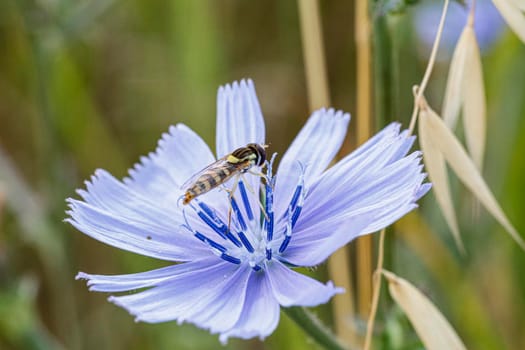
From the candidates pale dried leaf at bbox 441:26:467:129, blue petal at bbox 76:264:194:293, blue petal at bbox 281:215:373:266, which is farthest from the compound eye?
pale dried leaf at bbox 441:26:467:129

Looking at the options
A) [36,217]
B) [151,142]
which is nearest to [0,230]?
[36,217]

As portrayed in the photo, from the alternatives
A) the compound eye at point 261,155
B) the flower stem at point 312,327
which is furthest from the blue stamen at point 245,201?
the flower stem at point 312,327

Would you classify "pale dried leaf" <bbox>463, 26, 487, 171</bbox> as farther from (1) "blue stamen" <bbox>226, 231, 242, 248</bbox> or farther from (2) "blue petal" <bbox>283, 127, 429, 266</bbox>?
(1) "blue stamen" <bbox>226, 231, 242, 248</bbox>

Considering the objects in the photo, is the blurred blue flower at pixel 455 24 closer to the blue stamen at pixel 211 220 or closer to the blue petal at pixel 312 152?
the blue petal at pixel 312 152

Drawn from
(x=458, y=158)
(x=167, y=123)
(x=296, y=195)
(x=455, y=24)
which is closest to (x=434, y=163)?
(x=458, y=158)

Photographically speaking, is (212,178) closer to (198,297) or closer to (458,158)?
(198,297)

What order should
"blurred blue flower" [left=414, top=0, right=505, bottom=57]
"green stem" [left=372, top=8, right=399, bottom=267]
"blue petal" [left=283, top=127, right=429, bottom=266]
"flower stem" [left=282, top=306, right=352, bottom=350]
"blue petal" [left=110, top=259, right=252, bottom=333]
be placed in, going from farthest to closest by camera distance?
"blurred blue flower" [left=414, top=0, right=505, bottom=57], "green stem" [left=372, top=8, right=399, bottom=267], "flower stem" [left=282, top=306, right=352, bottom=350], "blue petal" [left=283, top=127, right=429, bottom=266], "blue petal" [left=110, top=259, right=252, bottom=333]

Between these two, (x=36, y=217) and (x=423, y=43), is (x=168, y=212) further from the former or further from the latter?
(x=423, y=43)
